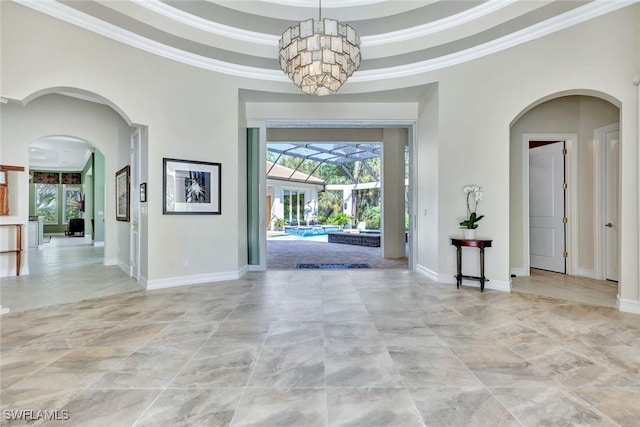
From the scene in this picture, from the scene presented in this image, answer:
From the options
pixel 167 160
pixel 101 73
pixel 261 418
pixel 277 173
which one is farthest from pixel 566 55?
pixel 277 173

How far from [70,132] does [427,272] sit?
755cm

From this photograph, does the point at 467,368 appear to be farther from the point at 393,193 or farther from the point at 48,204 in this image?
the point at 48,204

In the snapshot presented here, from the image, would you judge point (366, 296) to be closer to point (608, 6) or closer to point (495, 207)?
point (495, 207)

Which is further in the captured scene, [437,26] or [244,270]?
[244,270]

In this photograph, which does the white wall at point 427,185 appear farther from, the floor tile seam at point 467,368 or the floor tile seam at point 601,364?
the floor tile seam at point 467,368

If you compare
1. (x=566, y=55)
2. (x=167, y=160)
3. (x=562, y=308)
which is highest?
(x=566, y=55)

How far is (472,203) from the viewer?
4.73 metres

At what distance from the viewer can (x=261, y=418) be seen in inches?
66.2

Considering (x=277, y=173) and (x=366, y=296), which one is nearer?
(x=366, y=296)

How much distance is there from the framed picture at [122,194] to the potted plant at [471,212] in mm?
6024

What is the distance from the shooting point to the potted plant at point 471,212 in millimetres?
4508

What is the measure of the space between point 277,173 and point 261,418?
15805 millimetres

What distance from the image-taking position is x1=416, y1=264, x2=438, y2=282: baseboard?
16.5 ft

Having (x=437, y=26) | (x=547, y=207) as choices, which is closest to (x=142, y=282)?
(x=437, y=26)
